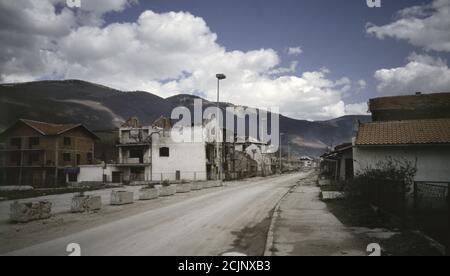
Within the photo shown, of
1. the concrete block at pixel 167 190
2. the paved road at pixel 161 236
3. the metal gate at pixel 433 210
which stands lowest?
the concrete block at pixel 167 190

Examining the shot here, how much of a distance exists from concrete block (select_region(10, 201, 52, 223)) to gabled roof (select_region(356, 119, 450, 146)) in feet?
57.2

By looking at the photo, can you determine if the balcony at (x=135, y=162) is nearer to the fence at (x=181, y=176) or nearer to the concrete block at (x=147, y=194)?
the fence at (x=181, y=176)

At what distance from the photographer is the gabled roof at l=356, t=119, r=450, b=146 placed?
19.5 meters

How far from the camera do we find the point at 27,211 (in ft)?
43.6

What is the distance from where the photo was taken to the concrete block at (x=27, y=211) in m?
13.1

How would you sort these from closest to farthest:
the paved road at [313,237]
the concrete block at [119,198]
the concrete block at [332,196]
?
the paved road at [313,237]
the concrete block at [119,198]
the concrete block at [332,196]

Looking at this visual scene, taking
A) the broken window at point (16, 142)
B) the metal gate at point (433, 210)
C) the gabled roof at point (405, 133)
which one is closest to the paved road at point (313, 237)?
the metal gate at point (433, 210)

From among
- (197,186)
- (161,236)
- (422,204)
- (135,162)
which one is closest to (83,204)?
(161,236)

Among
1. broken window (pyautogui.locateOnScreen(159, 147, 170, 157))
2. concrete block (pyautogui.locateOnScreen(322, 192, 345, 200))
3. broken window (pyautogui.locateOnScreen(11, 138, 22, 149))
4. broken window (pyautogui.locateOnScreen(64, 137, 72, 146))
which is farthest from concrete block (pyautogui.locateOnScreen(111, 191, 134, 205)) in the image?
broken window (pyautogui.locateOnScreen(11, 138, 22, 149))

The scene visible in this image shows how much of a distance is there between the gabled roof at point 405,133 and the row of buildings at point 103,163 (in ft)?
106

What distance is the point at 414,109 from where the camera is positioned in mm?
31312

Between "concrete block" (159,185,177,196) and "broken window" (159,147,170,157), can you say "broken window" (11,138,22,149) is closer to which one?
"broken window" (159,147,170,157)

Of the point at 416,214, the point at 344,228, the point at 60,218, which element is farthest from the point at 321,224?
the point at 60,218
